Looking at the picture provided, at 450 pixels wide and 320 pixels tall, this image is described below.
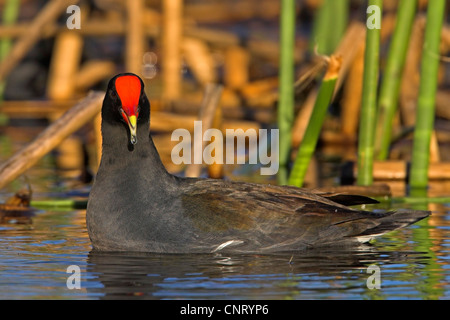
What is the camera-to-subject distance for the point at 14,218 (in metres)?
8.27

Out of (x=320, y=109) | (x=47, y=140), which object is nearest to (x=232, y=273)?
(x=320, y=109)

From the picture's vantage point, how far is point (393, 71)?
9.37 meters

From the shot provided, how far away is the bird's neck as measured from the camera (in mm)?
6824

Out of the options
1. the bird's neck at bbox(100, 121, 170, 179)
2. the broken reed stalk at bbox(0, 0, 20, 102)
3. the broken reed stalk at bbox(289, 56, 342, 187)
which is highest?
the broken reed stalk at bbox(0, 0, 20, 102)

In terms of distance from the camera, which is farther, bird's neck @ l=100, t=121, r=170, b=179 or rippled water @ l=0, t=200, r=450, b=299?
bird's neck @ l=100, t=121, r=170, b=179

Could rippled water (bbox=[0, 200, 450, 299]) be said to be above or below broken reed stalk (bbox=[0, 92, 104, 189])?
below

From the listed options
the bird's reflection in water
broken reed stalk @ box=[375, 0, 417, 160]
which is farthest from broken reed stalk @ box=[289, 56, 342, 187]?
the bird's reflection in water

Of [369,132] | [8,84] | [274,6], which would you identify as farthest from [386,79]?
[274,6]

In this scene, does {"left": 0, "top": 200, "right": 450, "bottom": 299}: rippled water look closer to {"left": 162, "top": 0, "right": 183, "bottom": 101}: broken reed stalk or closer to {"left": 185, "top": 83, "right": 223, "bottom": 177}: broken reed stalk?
{"left": 185, "top": 83, "right": 223, "bottom": 177}: broken reed stalk

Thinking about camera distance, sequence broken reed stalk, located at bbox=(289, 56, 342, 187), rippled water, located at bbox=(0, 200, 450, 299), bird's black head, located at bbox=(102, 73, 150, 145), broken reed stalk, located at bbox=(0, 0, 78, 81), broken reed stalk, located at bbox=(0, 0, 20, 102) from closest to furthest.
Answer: rippled water, located at bbox=(0, 200, 450, 299) < bird's black head, located at bbox=(102, 73, 150, 145) < broken reed stalk, located at bbox=(289, 56, 342, 187) < broken reed stalk, located at bbox=(0, 0, 78, 81) < broken reed stalk, located at bbox=(0, 0, 20, 102)

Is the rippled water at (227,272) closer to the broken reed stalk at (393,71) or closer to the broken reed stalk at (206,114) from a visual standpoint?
the broken reed stalk at (206,114)

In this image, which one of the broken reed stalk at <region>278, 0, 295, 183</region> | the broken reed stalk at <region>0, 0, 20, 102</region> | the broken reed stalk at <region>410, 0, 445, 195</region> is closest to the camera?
the broken reed stalk at <region>410, 0, 445, 195</region>

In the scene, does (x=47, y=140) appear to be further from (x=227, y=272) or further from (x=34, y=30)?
(x=34, y=30)
